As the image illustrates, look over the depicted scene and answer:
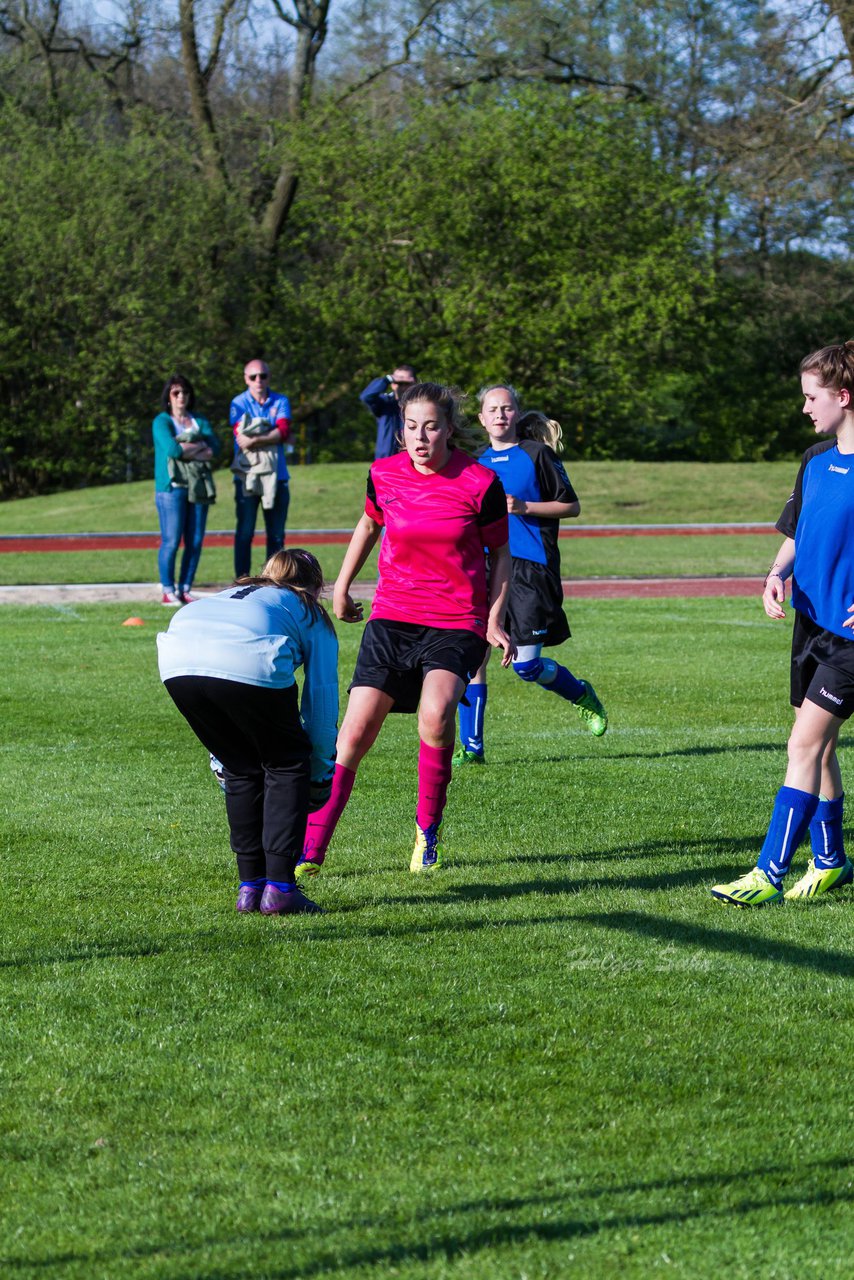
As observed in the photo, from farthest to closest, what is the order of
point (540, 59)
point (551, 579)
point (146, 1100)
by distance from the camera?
point (540, 59)
point (551, 579)
point (146, 1100)

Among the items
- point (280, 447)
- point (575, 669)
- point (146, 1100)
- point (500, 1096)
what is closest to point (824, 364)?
point (500, 1096)

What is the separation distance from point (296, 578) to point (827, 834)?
2.17 metres

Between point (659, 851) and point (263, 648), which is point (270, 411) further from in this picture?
point (263, 648)

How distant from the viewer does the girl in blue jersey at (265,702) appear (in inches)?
202

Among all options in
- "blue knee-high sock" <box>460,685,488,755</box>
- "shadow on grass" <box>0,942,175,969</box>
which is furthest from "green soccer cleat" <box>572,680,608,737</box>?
"shadow on grass" <box>0,942,175,969</box>

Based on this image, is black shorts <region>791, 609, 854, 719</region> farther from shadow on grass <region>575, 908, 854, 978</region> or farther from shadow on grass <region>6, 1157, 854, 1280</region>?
shadow on grass <region>6, 1157, 854, 1280</region>

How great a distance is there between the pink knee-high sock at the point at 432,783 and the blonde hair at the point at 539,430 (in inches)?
113

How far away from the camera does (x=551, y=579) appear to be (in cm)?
838

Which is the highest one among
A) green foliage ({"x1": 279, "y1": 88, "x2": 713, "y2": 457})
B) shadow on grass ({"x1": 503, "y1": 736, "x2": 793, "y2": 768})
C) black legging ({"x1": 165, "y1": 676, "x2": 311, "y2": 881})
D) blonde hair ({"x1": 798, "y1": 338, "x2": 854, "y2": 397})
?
green foliage ({"x1": 279, "y1": 88, "x2": 713, "y2": 457})

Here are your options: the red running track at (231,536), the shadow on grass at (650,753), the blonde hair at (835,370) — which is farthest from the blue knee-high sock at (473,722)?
the red running track at (231,536)

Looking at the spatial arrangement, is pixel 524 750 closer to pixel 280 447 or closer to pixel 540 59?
pixel 280 447

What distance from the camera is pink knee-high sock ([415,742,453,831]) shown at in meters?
5.92

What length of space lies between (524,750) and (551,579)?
973 millimetres

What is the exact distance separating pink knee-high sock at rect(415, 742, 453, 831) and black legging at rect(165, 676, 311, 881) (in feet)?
2.36
